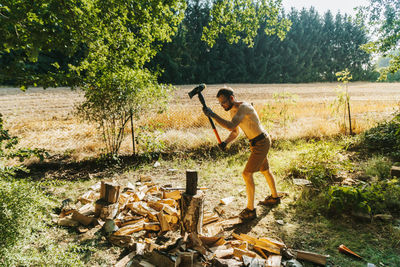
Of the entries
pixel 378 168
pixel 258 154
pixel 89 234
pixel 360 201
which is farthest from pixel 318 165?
pixel 89 234

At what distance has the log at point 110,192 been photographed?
335 centimetres

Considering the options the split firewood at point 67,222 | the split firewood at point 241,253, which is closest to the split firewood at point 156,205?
the split firewood at point 67,222

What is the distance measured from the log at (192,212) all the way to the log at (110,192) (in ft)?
3.64

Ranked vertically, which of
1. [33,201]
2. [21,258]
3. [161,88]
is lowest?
[21,258]

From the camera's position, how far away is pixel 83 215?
333 centimetres

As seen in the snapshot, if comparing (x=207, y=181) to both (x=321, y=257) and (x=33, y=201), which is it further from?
(x=33, y=201)

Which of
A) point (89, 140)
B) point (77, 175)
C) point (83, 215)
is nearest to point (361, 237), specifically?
point (83, 215)

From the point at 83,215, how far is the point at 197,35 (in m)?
39.1

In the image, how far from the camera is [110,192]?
11.0 ft

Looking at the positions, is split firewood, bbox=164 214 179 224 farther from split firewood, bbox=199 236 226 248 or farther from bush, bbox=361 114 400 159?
bush, bbox=361 114 400 159

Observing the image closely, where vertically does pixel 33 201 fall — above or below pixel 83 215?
above

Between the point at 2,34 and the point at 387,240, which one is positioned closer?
the point at 2,34

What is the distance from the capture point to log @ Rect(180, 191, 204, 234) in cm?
280

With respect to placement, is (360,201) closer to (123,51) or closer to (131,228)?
(131,228)
